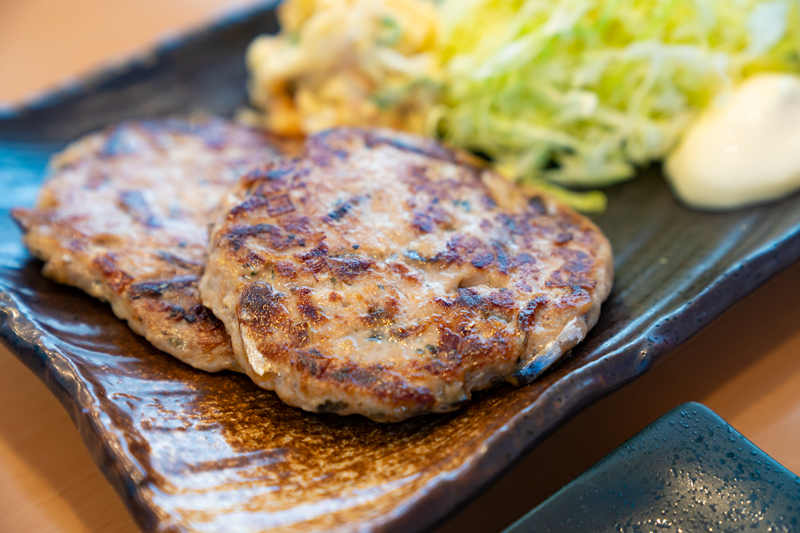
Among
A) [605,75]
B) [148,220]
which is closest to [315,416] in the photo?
[148,220]

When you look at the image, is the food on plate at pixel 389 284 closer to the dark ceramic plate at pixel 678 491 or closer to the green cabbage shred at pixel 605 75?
the dark ceramic plate at pixel 678 491

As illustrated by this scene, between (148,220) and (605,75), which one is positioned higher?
(148,220)

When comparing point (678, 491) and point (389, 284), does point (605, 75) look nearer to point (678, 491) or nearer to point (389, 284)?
point (389, 284)

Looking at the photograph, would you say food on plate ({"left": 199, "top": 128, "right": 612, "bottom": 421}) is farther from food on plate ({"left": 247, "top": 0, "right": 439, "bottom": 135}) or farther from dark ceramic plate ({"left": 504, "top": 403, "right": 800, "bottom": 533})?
food on plate ({"left": 247, "top": 0, "right": 439, "bottom": 135})

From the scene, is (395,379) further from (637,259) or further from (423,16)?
(423,16)

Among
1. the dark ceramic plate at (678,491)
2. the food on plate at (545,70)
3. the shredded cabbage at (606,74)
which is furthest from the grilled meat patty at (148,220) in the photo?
the shredded cabbage at (606,74)
